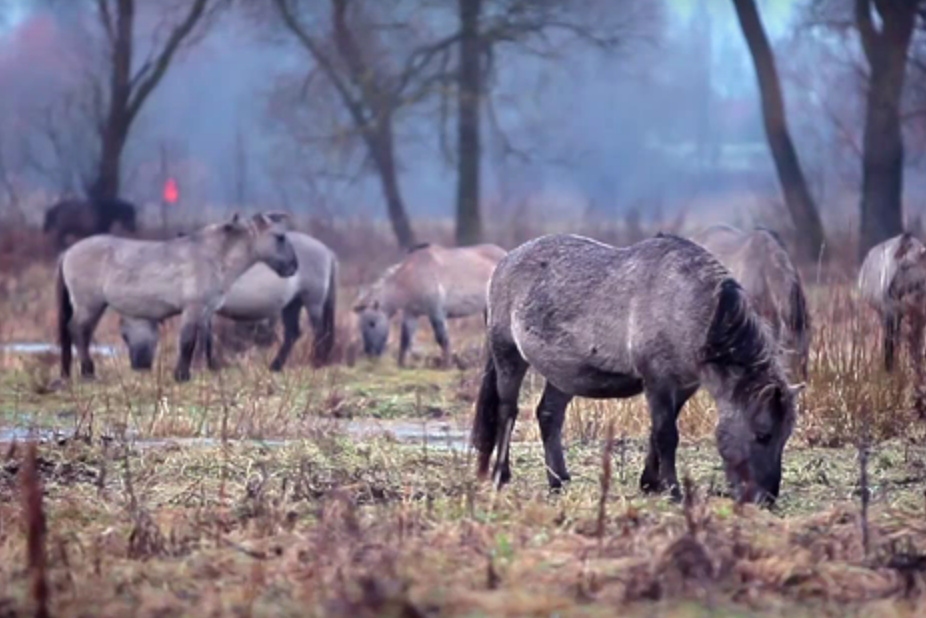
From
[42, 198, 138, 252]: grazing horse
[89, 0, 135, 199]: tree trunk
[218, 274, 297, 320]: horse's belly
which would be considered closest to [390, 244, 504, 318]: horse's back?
[218, 274, 297, 320]: horse's belly

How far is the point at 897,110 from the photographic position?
30.5 meters

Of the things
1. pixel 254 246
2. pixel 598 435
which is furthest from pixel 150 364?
pixel 598 435

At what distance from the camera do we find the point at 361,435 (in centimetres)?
1280

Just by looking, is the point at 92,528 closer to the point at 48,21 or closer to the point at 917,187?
the point at 917,187

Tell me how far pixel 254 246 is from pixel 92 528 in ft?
38.1

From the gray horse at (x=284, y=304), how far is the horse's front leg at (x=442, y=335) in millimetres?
1204

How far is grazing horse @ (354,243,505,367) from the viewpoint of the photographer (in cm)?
2267

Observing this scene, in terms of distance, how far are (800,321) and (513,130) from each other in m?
75.5

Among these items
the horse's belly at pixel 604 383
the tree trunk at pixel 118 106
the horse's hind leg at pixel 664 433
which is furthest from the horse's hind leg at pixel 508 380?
the tree trunk at pixel 118 106

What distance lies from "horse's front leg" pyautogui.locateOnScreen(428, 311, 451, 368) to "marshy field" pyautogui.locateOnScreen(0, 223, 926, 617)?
6.52 meters

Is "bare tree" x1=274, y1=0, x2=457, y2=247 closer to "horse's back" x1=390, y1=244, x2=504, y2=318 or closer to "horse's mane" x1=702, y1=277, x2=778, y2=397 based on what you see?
"horse's back" x1=390, y1=244, x2=504, y2=318

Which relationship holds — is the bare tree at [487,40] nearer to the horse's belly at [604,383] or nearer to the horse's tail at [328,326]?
the horse's tail at [328,326]

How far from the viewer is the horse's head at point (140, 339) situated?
63.6 ft

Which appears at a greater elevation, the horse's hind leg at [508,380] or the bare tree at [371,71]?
the bare tree at [371,71]
